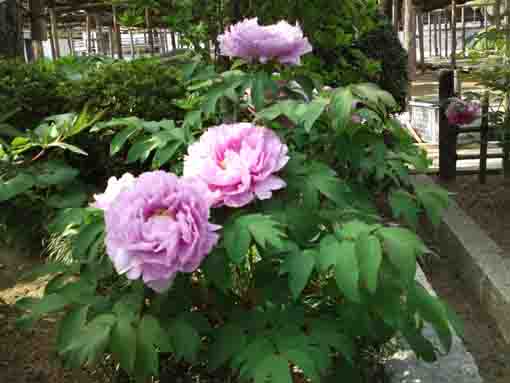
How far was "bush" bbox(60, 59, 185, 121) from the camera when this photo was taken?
4.19m

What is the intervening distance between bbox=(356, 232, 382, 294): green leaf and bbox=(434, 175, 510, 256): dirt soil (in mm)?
2786

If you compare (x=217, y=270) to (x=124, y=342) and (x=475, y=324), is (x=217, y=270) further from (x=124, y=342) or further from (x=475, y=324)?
(x=475, y=324)

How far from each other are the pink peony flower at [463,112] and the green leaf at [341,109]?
3818 millimetres

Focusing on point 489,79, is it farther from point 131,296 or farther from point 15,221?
point 131,296

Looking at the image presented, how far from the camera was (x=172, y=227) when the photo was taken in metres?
1.46

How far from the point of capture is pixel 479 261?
384 cm

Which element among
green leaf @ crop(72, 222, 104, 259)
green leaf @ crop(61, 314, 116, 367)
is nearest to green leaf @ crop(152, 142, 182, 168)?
green leaf @ crop(72, 222, 104, 259)

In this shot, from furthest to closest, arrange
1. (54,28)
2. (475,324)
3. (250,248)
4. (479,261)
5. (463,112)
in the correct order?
(54,28) < (463,112) < (479,261) < (475,324) < (250,248)

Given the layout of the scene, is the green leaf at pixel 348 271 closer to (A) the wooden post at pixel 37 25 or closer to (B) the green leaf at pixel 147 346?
(B) the green leaf at pixel 147 346

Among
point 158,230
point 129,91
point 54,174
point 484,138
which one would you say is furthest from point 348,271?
point 484,138

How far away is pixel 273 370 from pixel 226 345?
213 mm

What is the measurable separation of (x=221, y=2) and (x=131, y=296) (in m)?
3.33

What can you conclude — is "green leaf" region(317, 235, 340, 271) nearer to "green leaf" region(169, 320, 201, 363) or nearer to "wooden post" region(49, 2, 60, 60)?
"green leaf" region(169, 320, 201, 363)

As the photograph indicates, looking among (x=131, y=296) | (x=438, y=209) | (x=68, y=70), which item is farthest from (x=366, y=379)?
(x=68, y=70)
